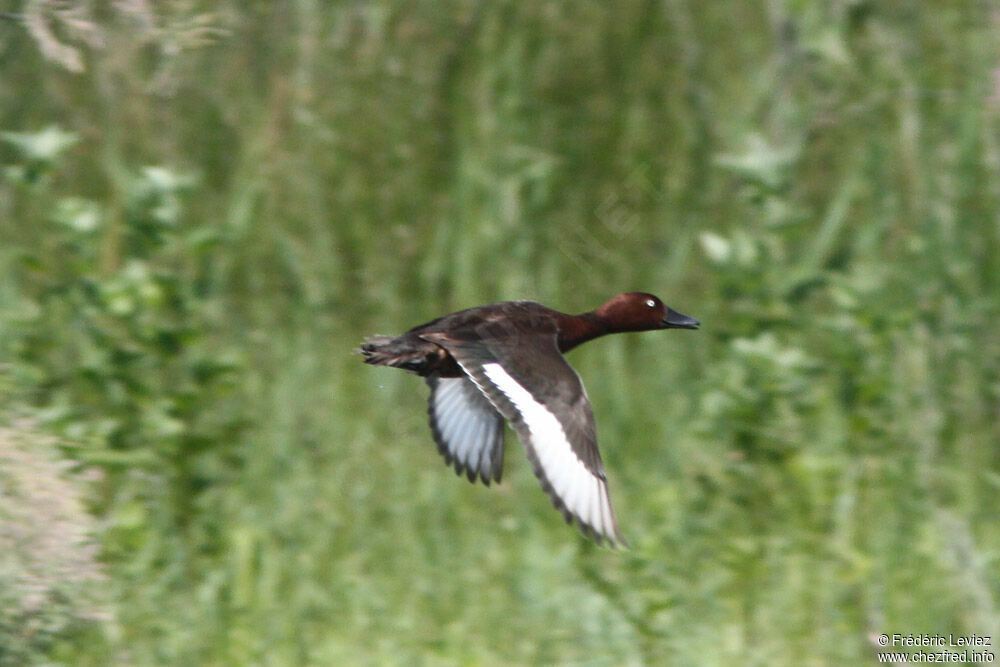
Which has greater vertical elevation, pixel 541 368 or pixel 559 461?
pixel 541 368

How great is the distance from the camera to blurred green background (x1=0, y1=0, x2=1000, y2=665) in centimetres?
432

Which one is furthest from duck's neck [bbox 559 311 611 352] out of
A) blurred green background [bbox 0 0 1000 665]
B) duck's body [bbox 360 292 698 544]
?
blurred green background [bbox 0 0 1000 665]

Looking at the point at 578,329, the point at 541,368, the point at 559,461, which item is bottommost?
the point at 559,461

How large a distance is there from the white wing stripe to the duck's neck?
44cm

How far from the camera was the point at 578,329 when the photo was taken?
4.33m

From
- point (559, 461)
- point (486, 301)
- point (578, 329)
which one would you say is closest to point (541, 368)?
point (559, 461)

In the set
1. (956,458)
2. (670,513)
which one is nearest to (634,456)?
(670,513)

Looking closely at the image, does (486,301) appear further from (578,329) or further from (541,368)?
(541,368)

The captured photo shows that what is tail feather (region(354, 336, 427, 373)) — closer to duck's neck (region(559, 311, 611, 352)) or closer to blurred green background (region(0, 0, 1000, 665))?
duck's neck (region(559, 311, 611, 352))

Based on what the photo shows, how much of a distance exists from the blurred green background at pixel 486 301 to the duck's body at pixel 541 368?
0.43 metres

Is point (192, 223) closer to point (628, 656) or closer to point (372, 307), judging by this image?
point (372, 307)

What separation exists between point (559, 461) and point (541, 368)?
10.8 inches

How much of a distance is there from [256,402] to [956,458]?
223cm

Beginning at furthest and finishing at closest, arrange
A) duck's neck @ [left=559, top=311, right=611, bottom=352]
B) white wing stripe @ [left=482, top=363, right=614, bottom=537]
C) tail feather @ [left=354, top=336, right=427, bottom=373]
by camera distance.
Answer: duck's neck @ [left=559, top=311, right=611, bottom=352], tail feather @ [left=354, top=336, right=427, bottom=373], white wing stripe @ [left=482, top=363, right=614, bottom=537]
